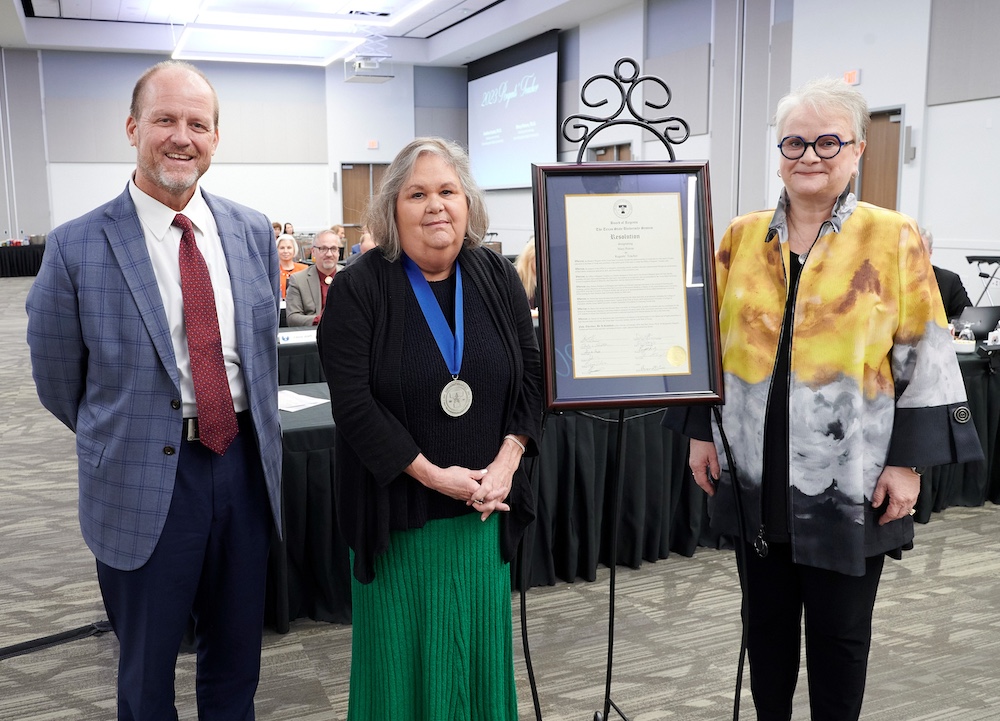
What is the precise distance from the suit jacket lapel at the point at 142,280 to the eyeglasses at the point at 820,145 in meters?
1.31

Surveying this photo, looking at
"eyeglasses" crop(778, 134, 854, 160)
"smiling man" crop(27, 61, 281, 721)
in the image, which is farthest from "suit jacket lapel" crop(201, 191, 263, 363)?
"eyeglasses" crop(778, 134, 854, 160)

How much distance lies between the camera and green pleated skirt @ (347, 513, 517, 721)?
6.06ft

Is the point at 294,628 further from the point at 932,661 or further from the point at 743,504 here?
the point at 932,661

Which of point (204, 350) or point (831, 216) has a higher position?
point (831, 216)

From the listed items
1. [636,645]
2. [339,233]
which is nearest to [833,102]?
[636,645]

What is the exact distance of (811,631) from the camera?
185 centimetres

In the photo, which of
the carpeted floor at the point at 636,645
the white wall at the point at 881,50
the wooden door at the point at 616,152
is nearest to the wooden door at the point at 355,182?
the wooden door at the point at 616,152

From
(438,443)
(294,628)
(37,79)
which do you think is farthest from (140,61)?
(438,443)

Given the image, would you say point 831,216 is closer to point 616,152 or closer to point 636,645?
point 636,645

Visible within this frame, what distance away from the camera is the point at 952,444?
5.52 ft

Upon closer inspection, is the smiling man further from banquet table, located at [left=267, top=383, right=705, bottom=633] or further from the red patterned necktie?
banquet table, located at [left=267, top=383, right=705, bottom=633]

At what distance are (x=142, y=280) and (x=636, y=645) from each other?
2092mm

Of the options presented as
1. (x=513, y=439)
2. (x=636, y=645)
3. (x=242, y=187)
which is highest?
(x=242, y=187)

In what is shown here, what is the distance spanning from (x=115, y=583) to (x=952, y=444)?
1.77m
